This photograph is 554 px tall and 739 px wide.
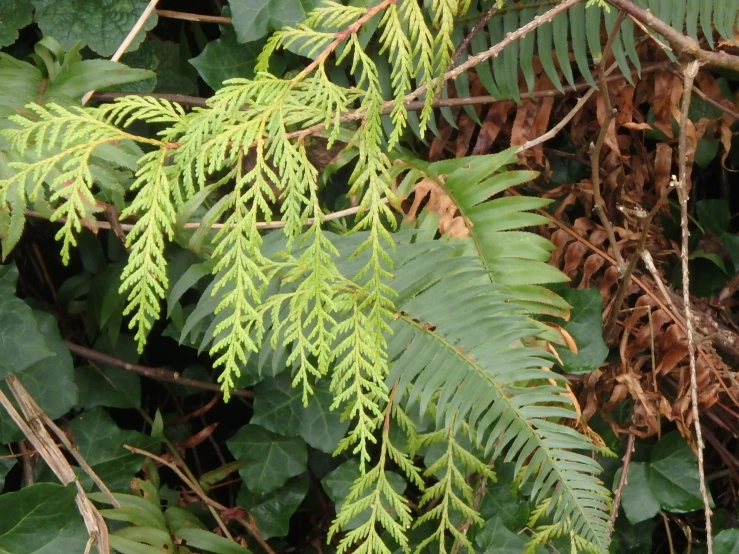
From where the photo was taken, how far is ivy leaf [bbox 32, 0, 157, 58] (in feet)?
5.40

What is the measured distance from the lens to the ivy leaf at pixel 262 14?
5.46ft

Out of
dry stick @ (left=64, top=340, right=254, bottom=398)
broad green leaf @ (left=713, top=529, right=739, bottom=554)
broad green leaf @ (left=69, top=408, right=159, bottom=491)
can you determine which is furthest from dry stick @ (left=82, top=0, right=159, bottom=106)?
broad green leaf @ (left=713, top=529, right=739, bottom=554)

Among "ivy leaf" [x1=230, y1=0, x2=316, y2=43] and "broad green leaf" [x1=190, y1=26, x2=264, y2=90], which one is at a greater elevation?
"ivy leaf" [x1=230, y1=0, x2=316, y2=43]

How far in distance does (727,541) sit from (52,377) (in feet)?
5.67

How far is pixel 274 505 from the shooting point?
182 centimetres

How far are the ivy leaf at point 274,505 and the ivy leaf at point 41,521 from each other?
1.58 feet

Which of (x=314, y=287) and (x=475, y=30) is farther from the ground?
(x=475, y=30)

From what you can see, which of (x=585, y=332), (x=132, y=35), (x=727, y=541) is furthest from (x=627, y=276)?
(x=132, y=35)

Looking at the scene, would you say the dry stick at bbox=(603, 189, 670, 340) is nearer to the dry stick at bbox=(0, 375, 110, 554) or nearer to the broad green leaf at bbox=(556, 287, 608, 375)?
the broad green leaf at bbox=(556, 287, 608, 375)

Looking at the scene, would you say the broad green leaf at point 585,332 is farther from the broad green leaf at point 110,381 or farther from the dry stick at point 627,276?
the broad green leaf at point 110,381

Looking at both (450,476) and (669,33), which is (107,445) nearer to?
(450,476)

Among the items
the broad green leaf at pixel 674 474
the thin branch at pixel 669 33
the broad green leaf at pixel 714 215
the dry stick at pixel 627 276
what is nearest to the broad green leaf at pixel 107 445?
the dry stick at pixel 627 276

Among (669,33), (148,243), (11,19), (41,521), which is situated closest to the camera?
(148,243)

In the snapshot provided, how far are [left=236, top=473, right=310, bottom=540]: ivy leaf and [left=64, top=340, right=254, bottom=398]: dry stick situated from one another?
262 millimetres
